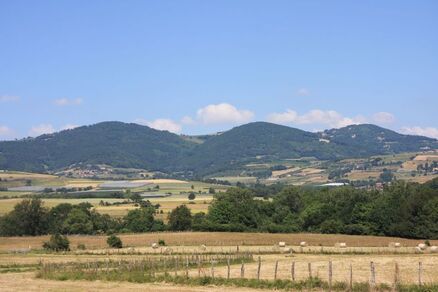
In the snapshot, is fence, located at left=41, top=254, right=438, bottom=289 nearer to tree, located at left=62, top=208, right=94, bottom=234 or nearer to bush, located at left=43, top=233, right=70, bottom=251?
bush, located at left=43, top=233, right=70, bottom=251

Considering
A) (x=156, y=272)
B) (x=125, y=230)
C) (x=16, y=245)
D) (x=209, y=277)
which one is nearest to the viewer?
(x=209, y=277)

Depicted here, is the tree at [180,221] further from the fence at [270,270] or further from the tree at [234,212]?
the fence at [270,270]

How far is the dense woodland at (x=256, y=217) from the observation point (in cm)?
10794

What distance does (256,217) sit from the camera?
126m

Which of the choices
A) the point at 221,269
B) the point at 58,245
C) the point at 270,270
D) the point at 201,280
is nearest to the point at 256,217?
the point at 58,245

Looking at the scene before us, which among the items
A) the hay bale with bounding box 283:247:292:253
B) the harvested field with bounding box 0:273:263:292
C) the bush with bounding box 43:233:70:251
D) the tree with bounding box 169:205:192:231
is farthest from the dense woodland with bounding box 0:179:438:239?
the harvested field with bounding box 0:273:263:292

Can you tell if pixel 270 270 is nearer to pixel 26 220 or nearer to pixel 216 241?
pixel 216 241

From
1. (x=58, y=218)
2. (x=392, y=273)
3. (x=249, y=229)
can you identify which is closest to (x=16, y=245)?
(x=58, y=218)

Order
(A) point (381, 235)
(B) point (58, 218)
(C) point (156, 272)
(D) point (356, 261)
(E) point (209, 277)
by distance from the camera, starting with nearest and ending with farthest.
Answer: (E) point (209, 277) < (C) point (156, 272) < (D) point (356, 261) < (A) point (381, 235) < (B) point (58, 218)

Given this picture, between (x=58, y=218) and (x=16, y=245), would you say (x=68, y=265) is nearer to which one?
(x=16, y=245)

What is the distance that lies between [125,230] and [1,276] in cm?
6733

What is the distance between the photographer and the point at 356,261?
54.8 m

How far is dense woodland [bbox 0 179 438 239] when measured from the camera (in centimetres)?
10794

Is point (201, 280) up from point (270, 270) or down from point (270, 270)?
up
